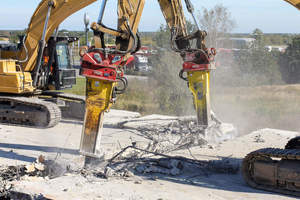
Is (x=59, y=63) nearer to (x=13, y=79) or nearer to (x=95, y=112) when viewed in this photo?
(x=13, y=79)

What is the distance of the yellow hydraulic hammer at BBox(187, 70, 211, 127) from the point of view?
384 inches

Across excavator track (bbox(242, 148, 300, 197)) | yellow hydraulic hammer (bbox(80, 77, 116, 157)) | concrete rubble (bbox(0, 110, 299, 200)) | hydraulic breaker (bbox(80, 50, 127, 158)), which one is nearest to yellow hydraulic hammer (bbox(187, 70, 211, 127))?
concrete rubble (bbox(0, 110, 299, 200))

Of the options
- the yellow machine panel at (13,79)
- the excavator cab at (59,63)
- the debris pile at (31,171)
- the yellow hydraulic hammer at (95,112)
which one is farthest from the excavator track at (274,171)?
the excavator cab at (59,63)

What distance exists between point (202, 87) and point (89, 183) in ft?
13.6

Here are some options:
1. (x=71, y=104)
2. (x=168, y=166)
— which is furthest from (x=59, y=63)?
(x=168, y=166)

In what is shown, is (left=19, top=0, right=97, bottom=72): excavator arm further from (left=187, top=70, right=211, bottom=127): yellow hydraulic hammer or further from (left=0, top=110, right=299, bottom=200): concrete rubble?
(left=187, top=70, right=211, bottom=127): yellow hydraulic hammer

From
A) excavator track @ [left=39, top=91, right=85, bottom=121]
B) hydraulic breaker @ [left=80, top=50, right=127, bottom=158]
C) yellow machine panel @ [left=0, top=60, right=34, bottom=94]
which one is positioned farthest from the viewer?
excavator track @ [left=39, top=91, right=85, bottom=121]

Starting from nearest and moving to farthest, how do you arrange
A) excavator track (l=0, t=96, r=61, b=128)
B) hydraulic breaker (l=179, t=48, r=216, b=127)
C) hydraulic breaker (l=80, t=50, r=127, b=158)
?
hydraulic breaker (l=80, t=50, r=127, b=158)
hydraulic breaker (l=179, t=48, r=216, b=127)
excavator track (l=0, t=96, r=61, b=128)

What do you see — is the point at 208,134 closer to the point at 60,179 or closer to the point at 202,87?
the point at 202,87

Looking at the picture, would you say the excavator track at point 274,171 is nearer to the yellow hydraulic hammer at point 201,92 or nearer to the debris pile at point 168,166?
the debris pile at point 168,166

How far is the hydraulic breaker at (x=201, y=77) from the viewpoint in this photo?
381 inches

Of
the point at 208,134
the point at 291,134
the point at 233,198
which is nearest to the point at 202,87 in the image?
the point at 208,134

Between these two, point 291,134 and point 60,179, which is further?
point 291,134

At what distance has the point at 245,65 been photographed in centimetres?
1836
